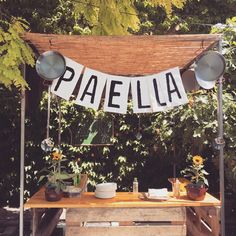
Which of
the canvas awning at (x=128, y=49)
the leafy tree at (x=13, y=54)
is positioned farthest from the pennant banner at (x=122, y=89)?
the leafy tree at (x=13, y=54)

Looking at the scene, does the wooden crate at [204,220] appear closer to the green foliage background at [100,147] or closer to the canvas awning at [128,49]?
the green foliage background at [100,147]

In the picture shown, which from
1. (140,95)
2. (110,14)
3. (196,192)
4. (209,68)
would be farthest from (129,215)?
(110,14)

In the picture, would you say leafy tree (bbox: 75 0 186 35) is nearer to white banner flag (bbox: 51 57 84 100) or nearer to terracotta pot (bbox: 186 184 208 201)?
white banner flag (bbox: 51 57 84 100)

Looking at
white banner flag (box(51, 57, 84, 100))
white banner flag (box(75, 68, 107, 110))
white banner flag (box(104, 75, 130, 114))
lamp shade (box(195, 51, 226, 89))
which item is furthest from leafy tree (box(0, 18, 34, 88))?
lamp shade (box(195, 51, 226, 89))

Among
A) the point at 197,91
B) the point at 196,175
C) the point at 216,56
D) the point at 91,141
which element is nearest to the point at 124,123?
the point at 91,141

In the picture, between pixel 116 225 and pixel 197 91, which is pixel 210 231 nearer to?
pixel 116 225

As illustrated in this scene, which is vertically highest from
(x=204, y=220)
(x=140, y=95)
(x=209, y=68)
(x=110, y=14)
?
(x=110, y=14)

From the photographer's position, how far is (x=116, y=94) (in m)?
4.25

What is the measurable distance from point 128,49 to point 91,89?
69 centimetres

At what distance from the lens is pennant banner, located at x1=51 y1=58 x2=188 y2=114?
4.21 metres

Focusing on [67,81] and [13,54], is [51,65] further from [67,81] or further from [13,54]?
[13,54]

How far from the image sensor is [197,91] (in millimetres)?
5887

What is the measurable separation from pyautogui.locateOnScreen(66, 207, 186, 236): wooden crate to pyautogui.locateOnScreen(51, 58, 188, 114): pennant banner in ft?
3.54

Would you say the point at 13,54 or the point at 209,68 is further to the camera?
the point at 209,68
